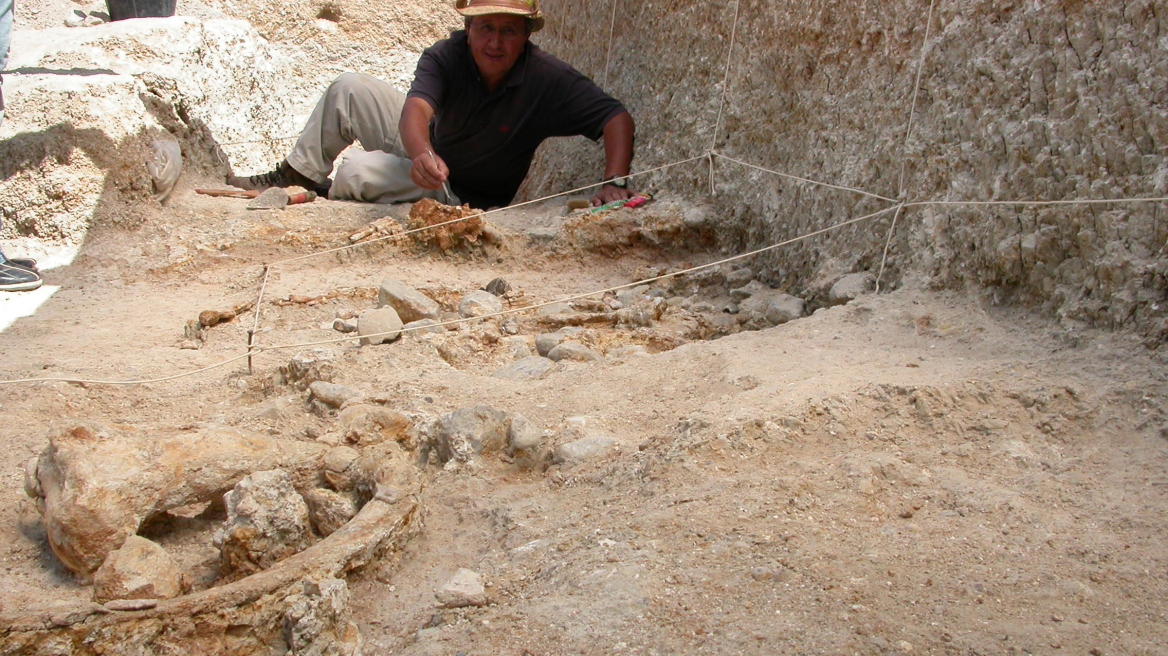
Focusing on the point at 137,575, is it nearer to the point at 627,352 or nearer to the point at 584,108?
the point at 627,352

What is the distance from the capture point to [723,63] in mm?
3533

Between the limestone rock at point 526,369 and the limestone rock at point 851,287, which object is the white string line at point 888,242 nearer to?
the limestone rock at point 851,287

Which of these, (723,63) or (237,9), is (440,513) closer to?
(723,63)

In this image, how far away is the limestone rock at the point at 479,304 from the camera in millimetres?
3088

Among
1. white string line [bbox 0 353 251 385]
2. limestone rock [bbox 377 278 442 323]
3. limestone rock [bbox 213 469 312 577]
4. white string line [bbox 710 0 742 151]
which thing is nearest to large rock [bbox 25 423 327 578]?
limestone rock [bbox 213 469 312 577]

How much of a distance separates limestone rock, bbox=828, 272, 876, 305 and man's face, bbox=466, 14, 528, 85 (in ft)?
7.28

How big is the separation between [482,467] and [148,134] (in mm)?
3339

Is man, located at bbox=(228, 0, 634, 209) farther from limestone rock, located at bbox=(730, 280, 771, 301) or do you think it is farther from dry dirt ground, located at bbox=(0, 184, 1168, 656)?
dry dirt ground, located at bbox=(0, 184, 1168, 656)

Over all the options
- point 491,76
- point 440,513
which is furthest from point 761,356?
point 491,76

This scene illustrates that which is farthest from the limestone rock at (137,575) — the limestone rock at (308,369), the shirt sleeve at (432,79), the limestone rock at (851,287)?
the shirt sleeve at (432,79)

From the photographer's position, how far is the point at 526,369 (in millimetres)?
2482

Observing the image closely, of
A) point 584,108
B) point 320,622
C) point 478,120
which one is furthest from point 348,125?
point 320,622

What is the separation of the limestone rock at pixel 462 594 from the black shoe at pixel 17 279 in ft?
9.21

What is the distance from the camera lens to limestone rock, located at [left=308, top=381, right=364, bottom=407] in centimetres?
224
